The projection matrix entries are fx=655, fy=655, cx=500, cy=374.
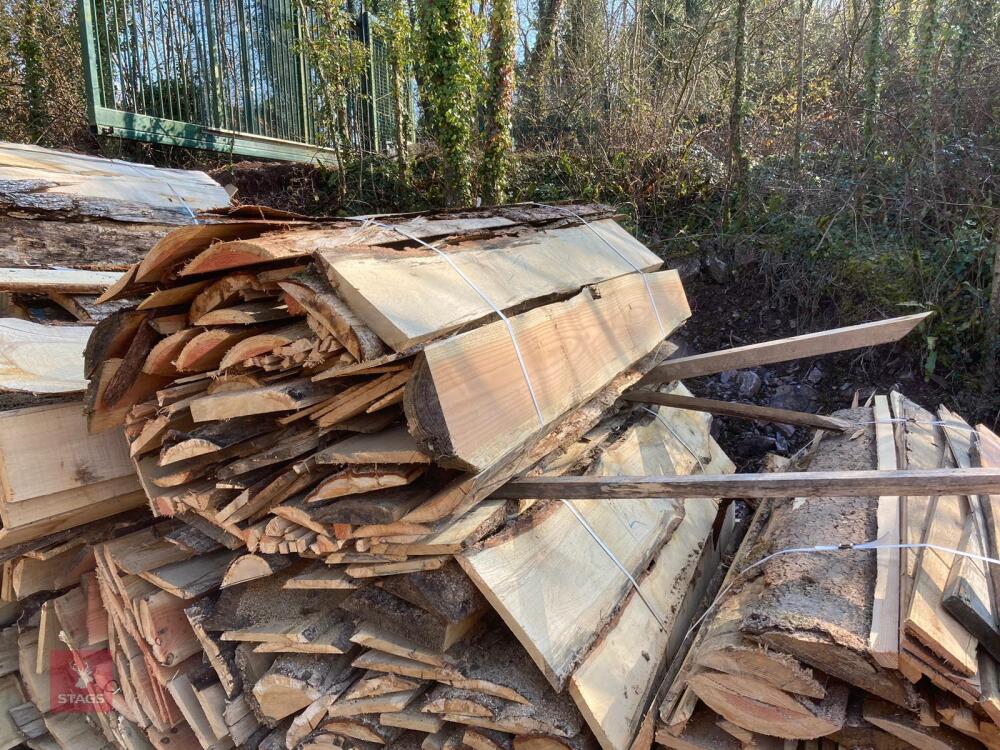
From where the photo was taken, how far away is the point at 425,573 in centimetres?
178

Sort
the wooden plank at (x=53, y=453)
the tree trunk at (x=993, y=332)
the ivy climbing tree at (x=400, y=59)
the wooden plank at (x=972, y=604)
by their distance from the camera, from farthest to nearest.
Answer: the ivy climbing tree at (x=400, y=59) < the tree trunk at (x=993, y=332) < the wooden plank at (x=53, y=453) < the wooden plank at (x=972, y=604)

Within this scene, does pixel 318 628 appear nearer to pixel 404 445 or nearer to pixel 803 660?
pixel 404 445

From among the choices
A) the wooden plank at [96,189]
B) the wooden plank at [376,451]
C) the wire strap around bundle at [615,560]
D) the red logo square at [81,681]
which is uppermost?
the wooden plank at [96,189]

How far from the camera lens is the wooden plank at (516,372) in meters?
1.56

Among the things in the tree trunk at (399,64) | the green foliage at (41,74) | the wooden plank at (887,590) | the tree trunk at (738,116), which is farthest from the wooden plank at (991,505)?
the green foliage at (41,74)

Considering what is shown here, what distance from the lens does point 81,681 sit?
104 inches

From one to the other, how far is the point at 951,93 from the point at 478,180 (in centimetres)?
412

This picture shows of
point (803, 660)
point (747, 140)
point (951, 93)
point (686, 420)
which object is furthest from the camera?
point (747, 140)

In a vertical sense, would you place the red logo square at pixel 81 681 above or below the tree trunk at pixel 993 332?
below

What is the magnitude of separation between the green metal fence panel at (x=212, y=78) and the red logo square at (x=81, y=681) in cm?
520

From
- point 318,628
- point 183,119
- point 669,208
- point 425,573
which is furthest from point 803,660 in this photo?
point 183,119

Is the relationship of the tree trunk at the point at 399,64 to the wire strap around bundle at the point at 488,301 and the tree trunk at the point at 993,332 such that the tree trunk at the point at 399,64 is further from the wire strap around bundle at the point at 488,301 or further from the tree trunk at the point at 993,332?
the tree trunk at the point at 993,332

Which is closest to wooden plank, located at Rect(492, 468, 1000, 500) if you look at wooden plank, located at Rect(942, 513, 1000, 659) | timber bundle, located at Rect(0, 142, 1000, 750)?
timber bundle, located at Rect(0, 142, 1000, 750)

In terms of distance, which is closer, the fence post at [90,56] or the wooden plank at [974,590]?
the wooden plank at [974,590]
